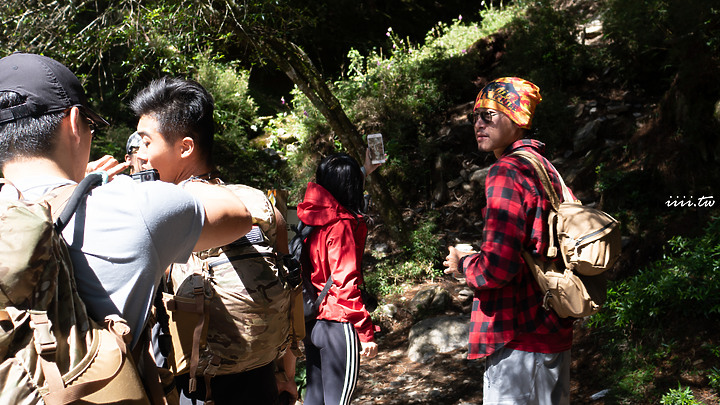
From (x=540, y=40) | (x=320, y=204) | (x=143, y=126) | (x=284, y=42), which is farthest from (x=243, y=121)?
(x=143, y=126)

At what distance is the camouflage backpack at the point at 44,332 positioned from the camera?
115 centimetres

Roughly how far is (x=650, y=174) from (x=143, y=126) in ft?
18.6

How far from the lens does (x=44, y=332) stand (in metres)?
1.18

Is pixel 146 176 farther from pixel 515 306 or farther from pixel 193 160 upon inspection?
pixel 515 306

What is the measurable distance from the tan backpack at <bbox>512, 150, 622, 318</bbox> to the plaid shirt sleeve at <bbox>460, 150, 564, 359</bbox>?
0.06 metres

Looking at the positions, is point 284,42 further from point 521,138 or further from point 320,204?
point 521,138

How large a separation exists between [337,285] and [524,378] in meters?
1.07

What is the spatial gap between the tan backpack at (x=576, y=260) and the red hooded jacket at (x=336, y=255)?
99 cm

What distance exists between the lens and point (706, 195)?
562 cm

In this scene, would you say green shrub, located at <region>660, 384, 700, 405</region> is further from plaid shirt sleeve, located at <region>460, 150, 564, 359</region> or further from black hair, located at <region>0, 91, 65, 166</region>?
black hair, located at <region>0, 91, 65, 166</region>

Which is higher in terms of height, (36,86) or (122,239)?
(36,86)

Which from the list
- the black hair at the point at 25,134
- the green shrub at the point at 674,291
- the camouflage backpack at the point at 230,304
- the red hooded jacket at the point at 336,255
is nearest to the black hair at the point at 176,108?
the camouflage backpack at the point at 230,304

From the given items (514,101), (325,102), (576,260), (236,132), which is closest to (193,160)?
(514,101)

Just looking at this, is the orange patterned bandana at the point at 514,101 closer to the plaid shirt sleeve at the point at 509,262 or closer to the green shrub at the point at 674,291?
the plaid shirt sleeve at the point at 509,262
